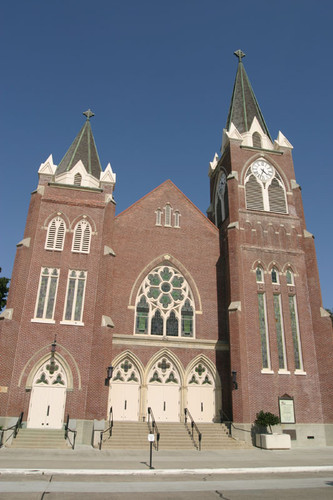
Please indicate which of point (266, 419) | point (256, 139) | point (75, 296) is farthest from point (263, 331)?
point (256, 139)

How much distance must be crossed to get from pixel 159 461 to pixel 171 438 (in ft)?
16.7

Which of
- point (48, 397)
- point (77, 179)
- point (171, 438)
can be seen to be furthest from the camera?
point (77, 179)

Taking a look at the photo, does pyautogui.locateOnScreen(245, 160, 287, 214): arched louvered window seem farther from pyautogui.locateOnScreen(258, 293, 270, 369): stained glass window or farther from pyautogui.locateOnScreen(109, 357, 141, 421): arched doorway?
pyautogui.locateOnScreen(109, 357, 141, 421): arched doorway

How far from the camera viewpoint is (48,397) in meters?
19.6

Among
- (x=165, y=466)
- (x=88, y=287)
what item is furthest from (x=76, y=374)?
(x=165, y=466)

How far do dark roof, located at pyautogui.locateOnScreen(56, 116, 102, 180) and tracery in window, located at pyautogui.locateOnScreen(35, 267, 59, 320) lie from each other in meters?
8.38

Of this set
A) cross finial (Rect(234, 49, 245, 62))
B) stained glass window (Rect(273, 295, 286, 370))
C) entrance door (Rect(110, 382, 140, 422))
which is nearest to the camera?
entrance door (Rect(110, 382, 140, 422))

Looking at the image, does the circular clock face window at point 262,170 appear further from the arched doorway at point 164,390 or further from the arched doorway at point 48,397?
the arched doorway at point 48,397

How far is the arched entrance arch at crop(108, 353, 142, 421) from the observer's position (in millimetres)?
21016

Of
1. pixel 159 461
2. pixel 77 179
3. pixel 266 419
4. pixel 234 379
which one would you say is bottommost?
pixel 159 461

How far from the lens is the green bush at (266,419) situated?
19.5 metres

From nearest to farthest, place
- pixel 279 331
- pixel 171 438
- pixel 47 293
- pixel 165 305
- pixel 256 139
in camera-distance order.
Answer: pixel 171 438 < pixel 47 293 < pixel 279 331 < pixel 165 305 < pixel 256 139

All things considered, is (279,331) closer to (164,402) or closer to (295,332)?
(295,332)

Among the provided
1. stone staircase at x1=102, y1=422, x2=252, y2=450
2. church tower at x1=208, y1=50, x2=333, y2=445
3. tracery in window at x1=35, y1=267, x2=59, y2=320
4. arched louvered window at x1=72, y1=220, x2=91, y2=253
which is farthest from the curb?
arched louvered window at x1=72, y1=220, x2=91, y2=253
